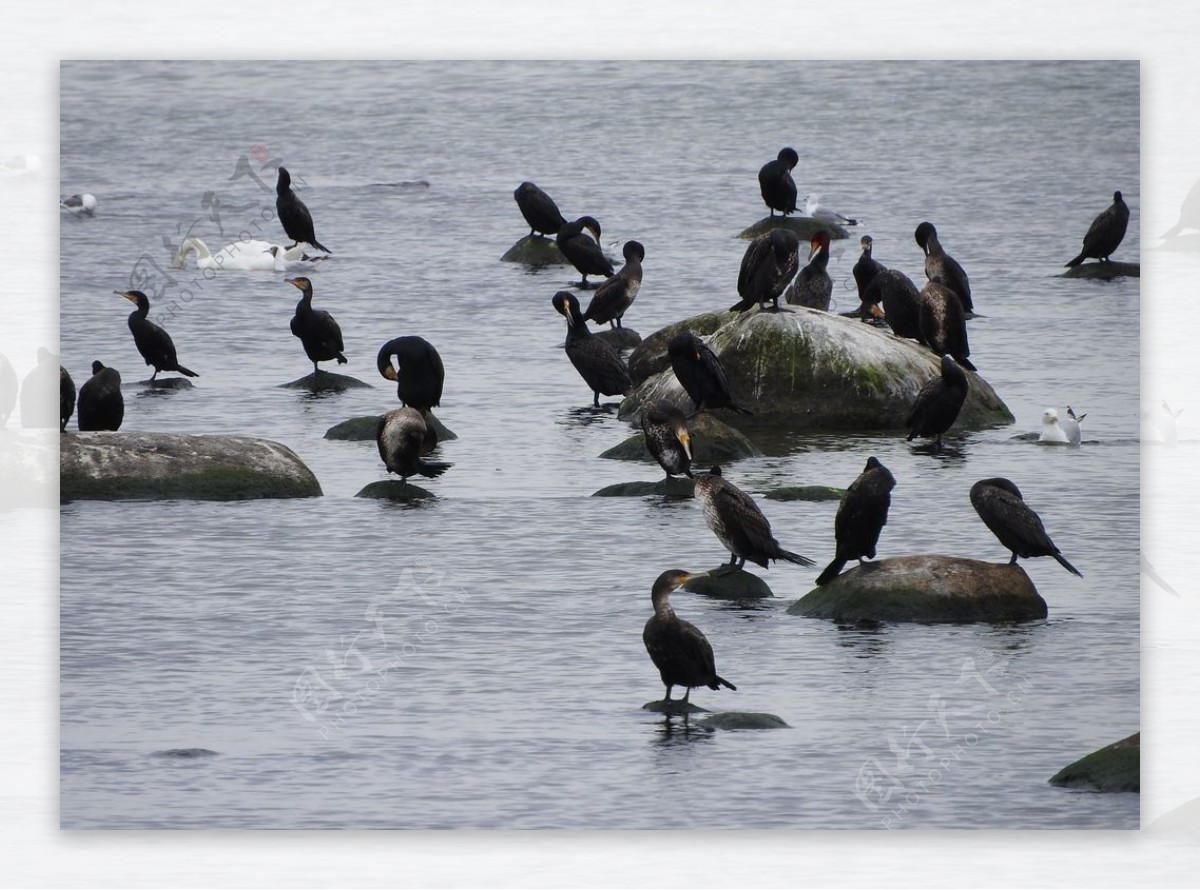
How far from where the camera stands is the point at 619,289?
1898cm

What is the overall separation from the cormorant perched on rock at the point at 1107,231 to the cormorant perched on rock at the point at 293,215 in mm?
5100

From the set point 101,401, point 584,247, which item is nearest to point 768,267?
point 584,247

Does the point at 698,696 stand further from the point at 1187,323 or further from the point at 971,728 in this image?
the point at 1187,323

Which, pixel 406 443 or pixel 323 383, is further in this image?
pixel 323 383

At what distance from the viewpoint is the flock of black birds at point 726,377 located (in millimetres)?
12539

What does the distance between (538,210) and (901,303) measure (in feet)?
10.7

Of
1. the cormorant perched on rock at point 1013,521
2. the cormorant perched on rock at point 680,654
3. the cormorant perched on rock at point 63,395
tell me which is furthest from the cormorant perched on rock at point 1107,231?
the cormorant perched on rock at point 63,395

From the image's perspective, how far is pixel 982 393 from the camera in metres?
16.4

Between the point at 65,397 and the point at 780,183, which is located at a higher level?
the point at 780,183

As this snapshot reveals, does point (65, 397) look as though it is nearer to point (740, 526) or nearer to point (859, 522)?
point (740, 526)

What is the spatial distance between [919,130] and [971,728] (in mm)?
4544

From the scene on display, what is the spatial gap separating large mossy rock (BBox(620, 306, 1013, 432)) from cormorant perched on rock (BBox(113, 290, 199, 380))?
3.14 meters

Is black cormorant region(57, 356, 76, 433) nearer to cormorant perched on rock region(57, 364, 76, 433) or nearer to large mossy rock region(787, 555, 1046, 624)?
cormorant perched on rock region(57, 364, 76, 433)

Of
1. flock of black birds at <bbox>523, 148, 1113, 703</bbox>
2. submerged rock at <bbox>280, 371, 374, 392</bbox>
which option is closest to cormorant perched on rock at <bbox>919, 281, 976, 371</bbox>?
flock of black birds at <bbox>523, 148, 1113, 703</bbox>
